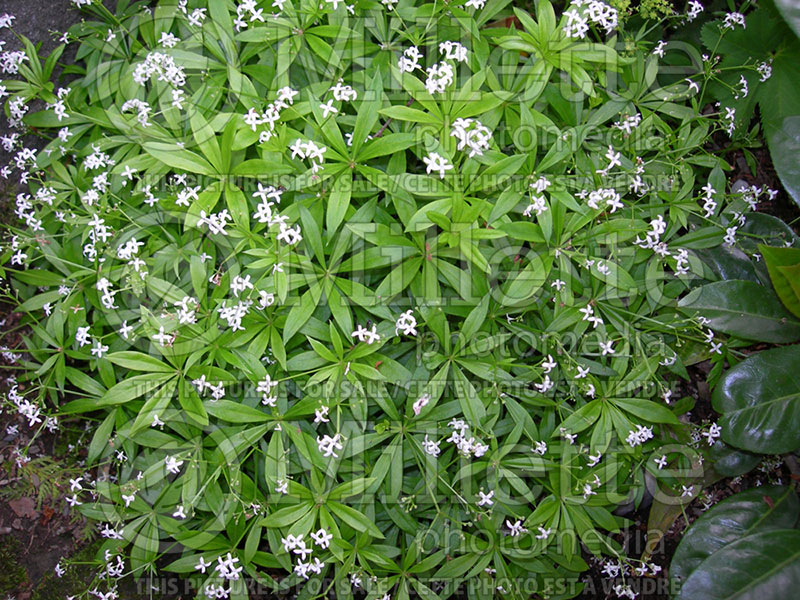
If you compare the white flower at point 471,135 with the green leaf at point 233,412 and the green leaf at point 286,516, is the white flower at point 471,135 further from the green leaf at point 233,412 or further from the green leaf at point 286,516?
the green leaf at point 286,516

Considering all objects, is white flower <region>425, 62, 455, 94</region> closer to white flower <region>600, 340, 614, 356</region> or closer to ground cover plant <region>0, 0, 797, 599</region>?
ground cover plant <region>0, 0, 797, 599</region>

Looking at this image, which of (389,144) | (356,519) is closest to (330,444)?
(356,519)

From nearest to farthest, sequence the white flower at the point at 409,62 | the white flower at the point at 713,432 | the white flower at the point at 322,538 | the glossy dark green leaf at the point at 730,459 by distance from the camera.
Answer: the white flower at the point at 322,538, the white flower at the point at 409,62, the white flower at the point at 713,432, the glossy dark green leaf at the point at 730,459

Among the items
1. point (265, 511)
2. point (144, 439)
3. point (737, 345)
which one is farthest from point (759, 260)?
point (144, 439)

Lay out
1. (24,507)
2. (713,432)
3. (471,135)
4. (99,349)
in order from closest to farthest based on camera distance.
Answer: (471,135)
(99,349)
(713,432)
(24,507)

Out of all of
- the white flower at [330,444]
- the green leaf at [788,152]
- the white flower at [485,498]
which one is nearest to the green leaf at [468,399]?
the white flower at [485,498]

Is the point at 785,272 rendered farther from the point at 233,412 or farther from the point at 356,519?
the point at 233,412
